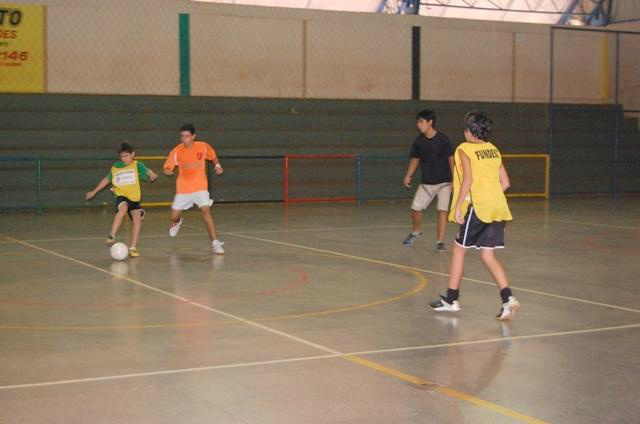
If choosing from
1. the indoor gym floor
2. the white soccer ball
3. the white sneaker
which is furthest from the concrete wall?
the white soccer ball

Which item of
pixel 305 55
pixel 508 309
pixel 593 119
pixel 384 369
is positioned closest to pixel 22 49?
pixel 305 55

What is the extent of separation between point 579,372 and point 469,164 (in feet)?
8.37

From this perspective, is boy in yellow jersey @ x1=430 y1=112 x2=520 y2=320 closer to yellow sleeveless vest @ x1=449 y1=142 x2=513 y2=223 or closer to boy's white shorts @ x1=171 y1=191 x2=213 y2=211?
yellow sleeveless vest @ x1=449 y1=142 x2=513 y2=223

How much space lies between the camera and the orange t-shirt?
46.7ft

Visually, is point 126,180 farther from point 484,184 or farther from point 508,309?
point 508,309

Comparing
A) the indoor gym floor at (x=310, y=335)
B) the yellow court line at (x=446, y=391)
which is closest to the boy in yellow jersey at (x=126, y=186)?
the indoor gym floor at (x=310, y=335)

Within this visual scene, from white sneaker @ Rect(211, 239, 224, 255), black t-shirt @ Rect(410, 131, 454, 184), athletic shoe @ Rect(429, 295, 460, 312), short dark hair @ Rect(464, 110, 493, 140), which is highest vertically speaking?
short dark hair @ Rect(464, 110, 493, 140)

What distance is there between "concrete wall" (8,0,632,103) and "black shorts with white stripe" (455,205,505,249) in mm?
16383

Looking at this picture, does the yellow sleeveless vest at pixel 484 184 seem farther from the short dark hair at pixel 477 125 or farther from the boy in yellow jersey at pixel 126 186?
the boy in yellow jersey at pixel 126 186

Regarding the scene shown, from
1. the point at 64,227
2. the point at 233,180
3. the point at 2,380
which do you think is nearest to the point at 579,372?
the point at 2,380

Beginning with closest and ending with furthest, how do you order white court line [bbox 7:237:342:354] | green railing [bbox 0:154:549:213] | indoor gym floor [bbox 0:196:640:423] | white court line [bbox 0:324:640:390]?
indoor gym floor [bbox 0:196:640:423], white court line [bbox 0:324:640:390], white court line [bbox 7:237:342:354], green railing [bbox 0:154:549:213]

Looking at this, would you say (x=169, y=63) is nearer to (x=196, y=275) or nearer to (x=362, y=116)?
(x=362, y=116)

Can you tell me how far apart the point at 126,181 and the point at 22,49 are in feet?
33.7

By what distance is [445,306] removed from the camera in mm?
9500
